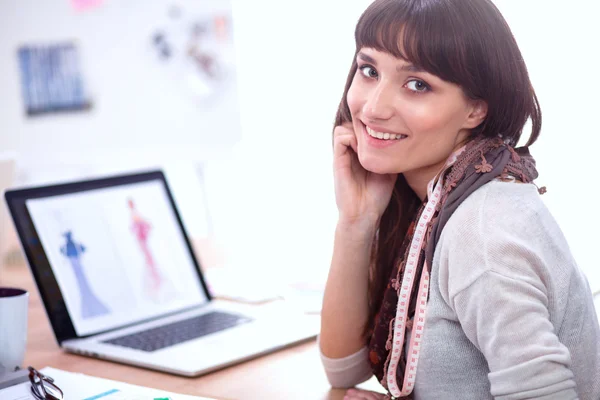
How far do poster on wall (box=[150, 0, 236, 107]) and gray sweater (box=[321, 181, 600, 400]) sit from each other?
124 inches

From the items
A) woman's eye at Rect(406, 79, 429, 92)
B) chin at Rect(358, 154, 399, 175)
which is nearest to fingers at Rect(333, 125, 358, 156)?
chin at Rect(358, 154, 399, 175)

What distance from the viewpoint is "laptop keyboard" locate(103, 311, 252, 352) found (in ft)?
4.33

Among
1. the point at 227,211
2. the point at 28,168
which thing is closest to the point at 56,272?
the point at 227,211

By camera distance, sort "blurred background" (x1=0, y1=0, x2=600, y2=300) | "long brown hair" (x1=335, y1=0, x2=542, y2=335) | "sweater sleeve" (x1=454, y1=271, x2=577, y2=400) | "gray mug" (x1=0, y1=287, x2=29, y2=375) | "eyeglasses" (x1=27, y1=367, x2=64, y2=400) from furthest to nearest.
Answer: "blurred background" (x1=0, y1=0, x2=600, y2=300)
"gray mug" (x1=0, y1=287, x2=29, y2=375)
"eyeglasses" (x1=27, y1=367, x2=64, y2=400)
"long brown hair" (x1=335, y1=0, x2=542, y2=335)
"sweater sleeve" (x1=454, y1=271, x2=577, y2=400)

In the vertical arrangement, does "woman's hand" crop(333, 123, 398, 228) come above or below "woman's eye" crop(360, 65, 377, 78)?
below

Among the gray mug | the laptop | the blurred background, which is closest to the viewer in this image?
the gray mug

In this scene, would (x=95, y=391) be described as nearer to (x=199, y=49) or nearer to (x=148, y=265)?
(x=148, y=265)

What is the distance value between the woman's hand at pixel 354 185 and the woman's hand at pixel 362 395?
9.9 inches

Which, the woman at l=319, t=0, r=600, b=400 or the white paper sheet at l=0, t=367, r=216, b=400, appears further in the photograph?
the white paper sheet at l=0, t=367, r=216, b=400

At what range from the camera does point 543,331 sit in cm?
84

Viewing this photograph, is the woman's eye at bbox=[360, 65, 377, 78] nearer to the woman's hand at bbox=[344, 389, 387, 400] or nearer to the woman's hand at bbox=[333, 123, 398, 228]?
the woman's hand at bbox=[333, 123, 398, 228]

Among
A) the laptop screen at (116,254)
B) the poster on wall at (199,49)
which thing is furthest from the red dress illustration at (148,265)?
the poster on wall at (199,49)

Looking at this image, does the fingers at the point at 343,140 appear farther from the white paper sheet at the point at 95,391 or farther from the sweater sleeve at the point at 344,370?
the white paper sheet at the point at 95,391

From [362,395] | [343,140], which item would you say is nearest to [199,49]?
[343,140]
